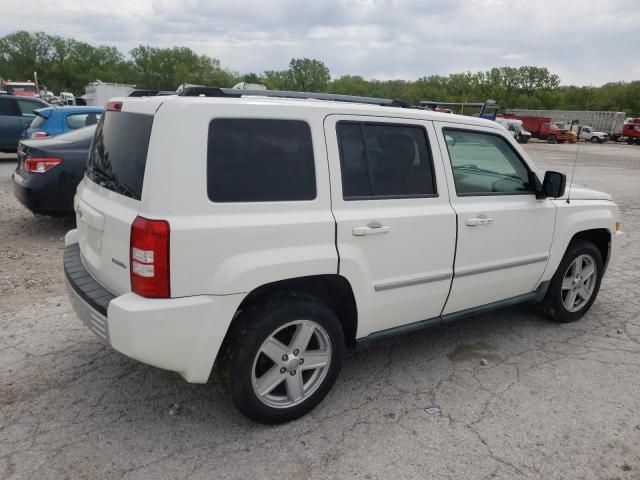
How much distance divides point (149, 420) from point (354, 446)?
1.20 m

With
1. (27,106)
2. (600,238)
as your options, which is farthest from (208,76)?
(600,238)

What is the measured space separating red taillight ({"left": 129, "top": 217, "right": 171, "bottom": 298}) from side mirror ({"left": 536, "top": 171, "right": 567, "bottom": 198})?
2864mm

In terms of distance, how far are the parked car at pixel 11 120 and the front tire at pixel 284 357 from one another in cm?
1347

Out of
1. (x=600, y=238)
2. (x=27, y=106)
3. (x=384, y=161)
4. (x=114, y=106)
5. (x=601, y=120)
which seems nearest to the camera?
(x=114, y=106)

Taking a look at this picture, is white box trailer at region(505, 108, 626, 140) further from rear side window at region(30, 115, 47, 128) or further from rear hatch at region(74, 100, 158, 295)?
rear hatch at region(74, 100, 158, 295)

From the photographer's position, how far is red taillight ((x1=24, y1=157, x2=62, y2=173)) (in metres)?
6.35

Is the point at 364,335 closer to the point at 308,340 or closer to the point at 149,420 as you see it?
the point at 308,340

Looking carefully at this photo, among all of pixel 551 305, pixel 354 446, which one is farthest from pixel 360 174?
pixel 551 305

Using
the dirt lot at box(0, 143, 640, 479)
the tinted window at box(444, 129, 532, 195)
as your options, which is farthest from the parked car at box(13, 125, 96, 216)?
the tinted window at box(444, 129, 532, 195)

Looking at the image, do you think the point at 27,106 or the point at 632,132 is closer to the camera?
the point at 27,106

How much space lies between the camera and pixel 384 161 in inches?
122

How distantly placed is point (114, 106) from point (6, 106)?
13.1m

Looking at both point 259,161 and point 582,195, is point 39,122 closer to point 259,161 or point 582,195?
point 259,161

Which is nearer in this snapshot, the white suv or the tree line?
the white suv
